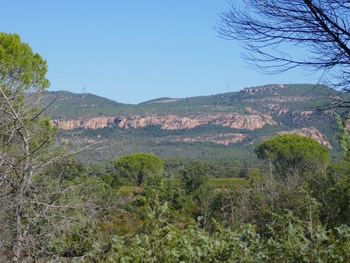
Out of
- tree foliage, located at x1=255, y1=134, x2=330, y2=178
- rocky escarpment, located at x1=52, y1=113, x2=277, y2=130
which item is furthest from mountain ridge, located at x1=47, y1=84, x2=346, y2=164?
tree foliage, located at x1=255, y1=134, x2=330, y2=178

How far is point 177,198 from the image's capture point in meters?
27.9

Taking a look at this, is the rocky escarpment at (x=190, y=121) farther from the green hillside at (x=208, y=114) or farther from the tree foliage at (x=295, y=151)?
the tree foliage at (x=295, y=151)

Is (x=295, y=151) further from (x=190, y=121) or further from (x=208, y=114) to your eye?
(x=208, y=114)

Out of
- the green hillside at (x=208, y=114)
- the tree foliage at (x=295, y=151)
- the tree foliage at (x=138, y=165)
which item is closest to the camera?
the tree foliage at (x=295, y=151)

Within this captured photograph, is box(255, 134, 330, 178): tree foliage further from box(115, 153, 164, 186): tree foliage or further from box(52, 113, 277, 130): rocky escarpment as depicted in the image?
box(52, 113, 277, 130): rocky escarpment

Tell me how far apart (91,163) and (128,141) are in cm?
49

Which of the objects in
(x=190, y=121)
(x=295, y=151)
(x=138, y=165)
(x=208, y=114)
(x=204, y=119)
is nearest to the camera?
(x=295, y=151)

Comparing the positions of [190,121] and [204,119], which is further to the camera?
[190,121]

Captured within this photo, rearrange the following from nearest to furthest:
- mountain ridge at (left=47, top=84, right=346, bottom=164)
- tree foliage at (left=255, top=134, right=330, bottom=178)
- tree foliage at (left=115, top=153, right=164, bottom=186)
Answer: tree foliage at (left=255, top=134, right=330, bottom=178) → tree foliage at (left=115, top=153, right=164, bottom=186) → mountain ridge at (left=47, top=84, right=346, bottom=164)

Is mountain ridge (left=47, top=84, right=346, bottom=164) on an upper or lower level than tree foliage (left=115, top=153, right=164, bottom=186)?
upper

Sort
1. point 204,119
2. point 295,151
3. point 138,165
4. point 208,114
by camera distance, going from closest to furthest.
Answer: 1. point 295,151
2. point 138,165
3. point 204,119
4. point 208,114

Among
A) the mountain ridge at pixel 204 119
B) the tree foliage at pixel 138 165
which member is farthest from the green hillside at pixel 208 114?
the tree foliage at pixel 138 165

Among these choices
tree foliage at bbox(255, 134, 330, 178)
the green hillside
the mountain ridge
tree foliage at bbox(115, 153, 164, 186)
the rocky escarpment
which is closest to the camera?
tree foliage at bbox(255, 134, 330, 178)

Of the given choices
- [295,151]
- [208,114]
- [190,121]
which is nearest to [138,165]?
[295,151]
